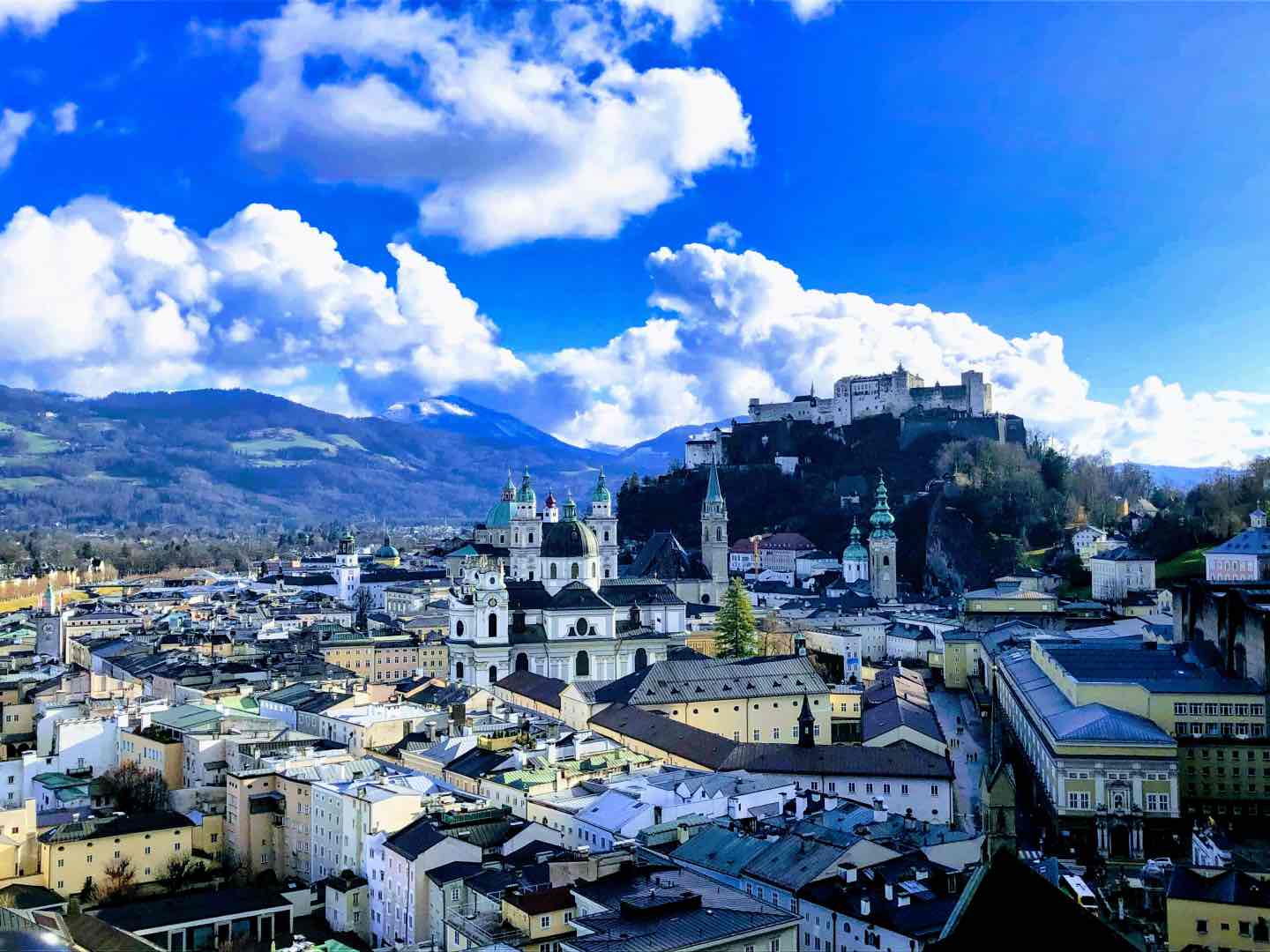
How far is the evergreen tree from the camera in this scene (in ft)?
227

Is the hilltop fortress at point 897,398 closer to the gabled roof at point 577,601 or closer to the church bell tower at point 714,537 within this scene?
the church bell tower at point 714,537

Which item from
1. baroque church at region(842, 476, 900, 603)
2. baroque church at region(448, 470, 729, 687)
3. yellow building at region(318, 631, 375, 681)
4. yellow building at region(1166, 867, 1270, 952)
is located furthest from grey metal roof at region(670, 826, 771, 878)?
baroque church at region(842, 476, 900, 603)

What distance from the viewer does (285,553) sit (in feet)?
616

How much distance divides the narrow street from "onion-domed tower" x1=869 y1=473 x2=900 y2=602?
73.6 ft

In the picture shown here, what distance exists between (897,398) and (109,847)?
93.6 metres

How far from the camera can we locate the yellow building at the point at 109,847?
1324 inches

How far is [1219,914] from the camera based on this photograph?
24.0 m

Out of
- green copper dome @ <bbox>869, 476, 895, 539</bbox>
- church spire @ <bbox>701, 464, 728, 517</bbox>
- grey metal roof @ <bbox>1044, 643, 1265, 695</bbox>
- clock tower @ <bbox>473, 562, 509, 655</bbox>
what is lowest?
grey metal roof @ <bbox>1044, 643, 1265, 695</bbox>

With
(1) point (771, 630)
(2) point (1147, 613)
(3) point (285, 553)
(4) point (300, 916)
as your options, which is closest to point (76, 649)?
(1) point (771, 630)

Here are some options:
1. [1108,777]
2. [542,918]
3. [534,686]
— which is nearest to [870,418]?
[534,686]

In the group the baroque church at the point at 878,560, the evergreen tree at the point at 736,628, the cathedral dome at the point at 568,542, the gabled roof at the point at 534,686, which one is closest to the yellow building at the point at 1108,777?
the gabled roof at the point at 534,686

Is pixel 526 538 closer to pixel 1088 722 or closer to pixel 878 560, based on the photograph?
pixel 878 560

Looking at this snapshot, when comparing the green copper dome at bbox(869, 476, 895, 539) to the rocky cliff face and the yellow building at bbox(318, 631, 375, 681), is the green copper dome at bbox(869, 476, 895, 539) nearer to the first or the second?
the rocky cliff face

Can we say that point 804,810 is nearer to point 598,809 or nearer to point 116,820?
point 598,809
